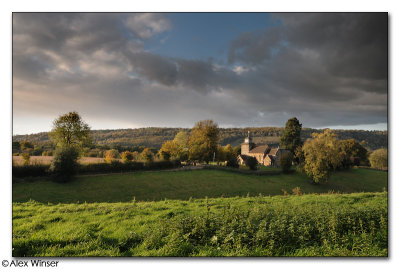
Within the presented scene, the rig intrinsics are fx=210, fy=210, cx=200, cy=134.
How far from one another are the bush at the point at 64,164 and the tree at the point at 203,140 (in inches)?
884

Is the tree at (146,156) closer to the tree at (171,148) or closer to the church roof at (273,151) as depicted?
the tree at (171,148)

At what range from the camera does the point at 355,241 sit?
570 centimetres

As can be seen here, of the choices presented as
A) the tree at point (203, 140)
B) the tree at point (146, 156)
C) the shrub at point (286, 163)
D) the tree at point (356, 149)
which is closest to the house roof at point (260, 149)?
the shrub at point (286, 163)

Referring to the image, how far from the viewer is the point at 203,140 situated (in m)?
42.1

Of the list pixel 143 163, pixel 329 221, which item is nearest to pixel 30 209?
pixel 329 221

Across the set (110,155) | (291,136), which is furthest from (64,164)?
(291,136)

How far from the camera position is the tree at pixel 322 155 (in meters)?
28.6

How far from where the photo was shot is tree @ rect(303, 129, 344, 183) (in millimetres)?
28625

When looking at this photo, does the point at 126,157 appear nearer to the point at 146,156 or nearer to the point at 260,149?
the point at 146,156

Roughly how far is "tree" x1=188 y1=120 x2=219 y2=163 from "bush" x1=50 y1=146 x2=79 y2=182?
22.4 meters

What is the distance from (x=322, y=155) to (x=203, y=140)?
2071 centimetres

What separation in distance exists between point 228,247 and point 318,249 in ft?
7.64

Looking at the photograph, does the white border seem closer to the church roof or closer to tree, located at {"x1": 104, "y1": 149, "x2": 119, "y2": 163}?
tree, located at {"x1": 104, "y1": 149, "x2": 119, "y2": 163}
